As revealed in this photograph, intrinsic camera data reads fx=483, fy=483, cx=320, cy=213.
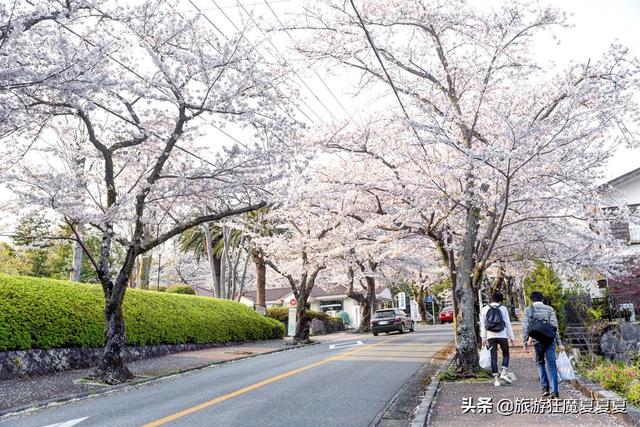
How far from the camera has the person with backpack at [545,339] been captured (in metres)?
7.33

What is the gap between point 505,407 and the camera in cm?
698

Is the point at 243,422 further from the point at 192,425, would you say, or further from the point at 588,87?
the point at 588,87

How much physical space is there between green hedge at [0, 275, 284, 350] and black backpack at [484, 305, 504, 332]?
33.0 ft

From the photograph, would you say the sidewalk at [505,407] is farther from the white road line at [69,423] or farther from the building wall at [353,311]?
the building wall at [353,311]

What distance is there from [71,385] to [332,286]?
37.6m

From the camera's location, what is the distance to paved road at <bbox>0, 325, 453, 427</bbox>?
6.70m

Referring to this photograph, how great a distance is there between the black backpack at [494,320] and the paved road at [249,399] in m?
2.18

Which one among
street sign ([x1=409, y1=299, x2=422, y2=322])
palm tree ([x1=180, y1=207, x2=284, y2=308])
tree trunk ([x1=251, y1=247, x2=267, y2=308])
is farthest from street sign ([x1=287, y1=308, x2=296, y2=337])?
street sign ([x1=409, y1=299, x2=422, y2=322])

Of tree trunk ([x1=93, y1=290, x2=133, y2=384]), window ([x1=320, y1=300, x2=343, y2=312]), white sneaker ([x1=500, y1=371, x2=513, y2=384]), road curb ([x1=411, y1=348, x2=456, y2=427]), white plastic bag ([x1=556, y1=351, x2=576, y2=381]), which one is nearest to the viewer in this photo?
road curb ([x1=411, y1=348, x2=456, y2=427])

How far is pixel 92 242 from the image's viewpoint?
91.4ft

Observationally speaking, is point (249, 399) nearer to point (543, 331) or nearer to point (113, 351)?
point (113, 351)

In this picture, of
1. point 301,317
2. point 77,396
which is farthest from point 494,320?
point 301,317

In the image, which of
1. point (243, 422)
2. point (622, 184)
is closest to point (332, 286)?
point (622, 184)

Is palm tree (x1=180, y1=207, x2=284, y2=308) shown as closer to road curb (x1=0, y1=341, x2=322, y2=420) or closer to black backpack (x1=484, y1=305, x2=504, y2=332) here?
road curb (x1=0, y1=341, x2=322, y2=420)
